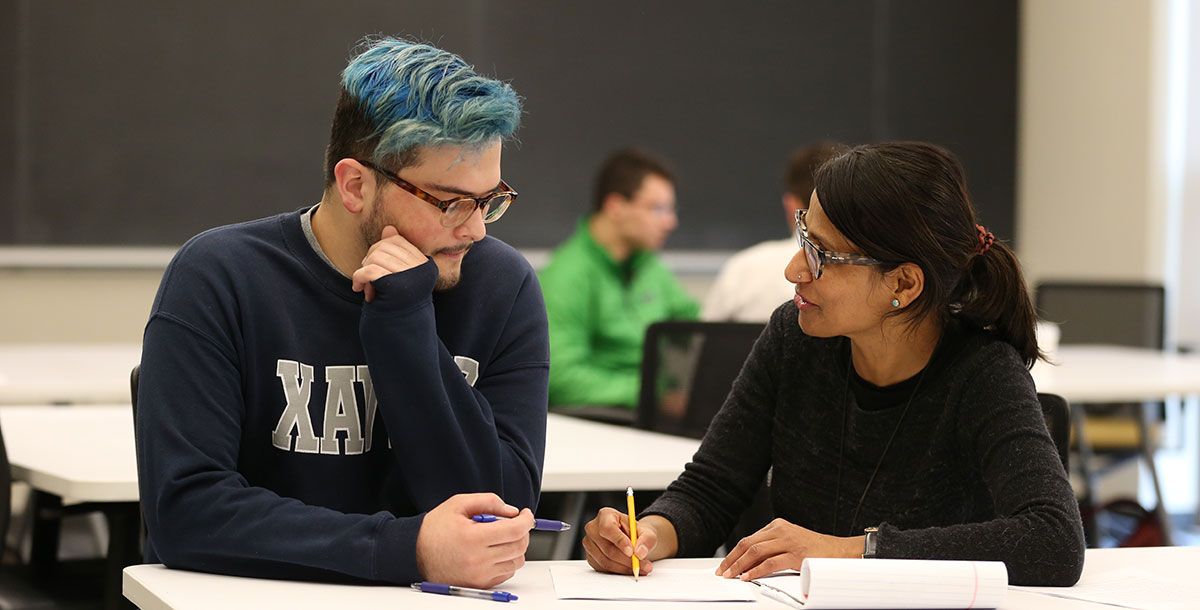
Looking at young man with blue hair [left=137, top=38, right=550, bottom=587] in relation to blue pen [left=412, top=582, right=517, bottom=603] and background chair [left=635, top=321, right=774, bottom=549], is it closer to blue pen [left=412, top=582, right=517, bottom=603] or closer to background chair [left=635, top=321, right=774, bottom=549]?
blue pen [left=412, top=582, right=517, bottom=603]

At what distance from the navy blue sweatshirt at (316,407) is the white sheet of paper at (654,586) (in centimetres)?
18

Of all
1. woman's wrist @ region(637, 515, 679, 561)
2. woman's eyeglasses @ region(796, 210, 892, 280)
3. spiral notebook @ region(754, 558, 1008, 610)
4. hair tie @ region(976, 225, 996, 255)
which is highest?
hair tie @ region(976, 225, 996, 255)

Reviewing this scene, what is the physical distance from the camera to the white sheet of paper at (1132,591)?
57.8 inches

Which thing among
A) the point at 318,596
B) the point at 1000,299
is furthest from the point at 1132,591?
the point at 318,596

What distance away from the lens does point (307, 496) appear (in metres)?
1.68

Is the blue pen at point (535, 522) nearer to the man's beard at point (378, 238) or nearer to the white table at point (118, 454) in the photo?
the man's beard at point (378, 238)

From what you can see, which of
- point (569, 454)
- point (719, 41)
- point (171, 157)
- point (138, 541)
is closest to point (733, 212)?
point (719, 41)

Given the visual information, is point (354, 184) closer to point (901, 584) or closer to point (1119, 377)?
point (901, 584)

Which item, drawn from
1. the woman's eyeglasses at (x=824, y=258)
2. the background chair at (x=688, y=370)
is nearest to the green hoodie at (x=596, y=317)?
the background chair at (x=688, y=370)

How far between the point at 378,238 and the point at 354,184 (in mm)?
78

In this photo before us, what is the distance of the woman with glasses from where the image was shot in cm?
157

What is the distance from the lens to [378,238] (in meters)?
1.67

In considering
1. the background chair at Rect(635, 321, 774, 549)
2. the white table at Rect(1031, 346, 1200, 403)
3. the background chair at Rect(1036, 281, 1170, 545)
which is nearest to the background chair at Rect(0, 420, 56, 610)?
the background chair at Rect(635, 321, 774, 549)

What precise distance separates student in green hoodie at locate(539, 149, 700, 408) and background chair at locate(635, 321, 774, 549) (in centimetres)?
98
